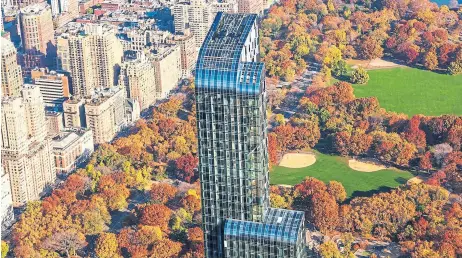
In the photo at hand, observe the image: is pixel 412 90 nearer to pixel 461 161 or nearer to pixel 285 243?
pixel 461 161

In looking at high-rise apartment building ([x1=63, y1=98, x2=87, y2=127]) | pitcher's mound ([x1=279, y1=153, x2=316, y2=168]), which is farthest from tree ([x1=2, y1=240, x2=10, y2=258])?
pitcher's mound ([x1=279, y1=153, x2=316, y2=168])

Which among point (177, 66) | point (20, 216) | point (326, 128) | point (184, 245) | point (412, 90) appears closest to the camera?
point (184, 245)

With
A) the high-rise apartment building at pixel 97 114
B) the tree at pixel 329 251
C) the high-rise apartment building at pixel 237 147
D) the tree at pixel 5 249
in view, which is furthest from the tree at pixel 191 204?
the high-rise apartment building at pixel 237 147

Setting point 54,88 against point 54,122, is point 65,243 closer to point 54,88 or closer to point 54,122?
point 54,122

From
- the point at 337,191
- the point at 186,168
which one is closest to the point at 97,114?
the point at 186,168

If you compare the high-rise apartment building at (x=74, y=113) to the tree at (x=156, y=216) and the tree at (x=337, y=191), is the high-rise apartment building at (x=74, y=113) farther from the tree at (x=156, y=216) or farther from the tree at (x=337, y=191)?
the tree at (x=337, y=191)

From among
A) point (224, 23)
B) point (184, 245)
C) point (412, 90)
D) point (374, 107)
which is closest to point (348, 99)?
point (374, 107)
